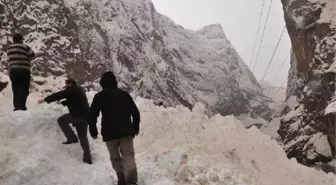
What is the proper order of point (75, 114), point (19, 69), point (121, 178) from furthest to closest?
1. point (19, 69)
2. point (75, 114)
3. point (121, 178)

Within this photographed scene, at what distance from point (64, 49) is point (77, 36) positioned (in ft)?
11.2

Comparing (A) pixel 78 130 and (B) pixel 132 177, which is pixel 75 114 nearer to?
(A) pixel 78 130

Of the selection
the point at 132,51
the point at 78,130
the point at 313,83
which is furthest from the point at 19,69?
the point at 132,51

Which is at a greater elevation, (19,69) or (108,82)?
(19,69)

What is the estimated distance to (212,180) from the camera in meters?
8.26

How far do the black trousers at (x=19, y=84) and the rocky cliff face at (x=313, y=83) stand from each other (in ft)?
105

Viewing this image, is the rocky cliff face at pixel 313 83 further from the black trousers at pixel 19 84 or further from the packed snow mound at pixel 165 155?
the black trousers at pixel 19 84

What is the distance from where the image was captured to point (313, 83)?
44312mm

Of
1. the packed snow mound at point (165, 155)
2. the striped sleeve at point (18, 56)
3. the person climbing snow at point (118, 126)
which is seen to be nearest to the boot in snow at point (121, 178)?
the person climbing snow at point (118, 126)

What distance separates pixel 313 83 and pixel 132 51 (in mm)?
24903

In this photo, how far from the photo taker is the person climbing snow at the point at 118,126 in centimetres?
748

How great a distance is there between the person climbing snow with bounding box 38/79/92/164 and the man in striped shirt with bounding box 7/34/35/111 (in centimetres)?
207

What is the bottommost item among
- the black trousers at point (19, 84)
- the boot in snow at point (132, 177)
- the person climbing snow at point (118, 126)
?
the boot in snow at point (132, 177)

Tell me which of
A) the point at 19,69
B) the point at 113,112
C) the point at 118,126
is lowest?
the point at 118,126
